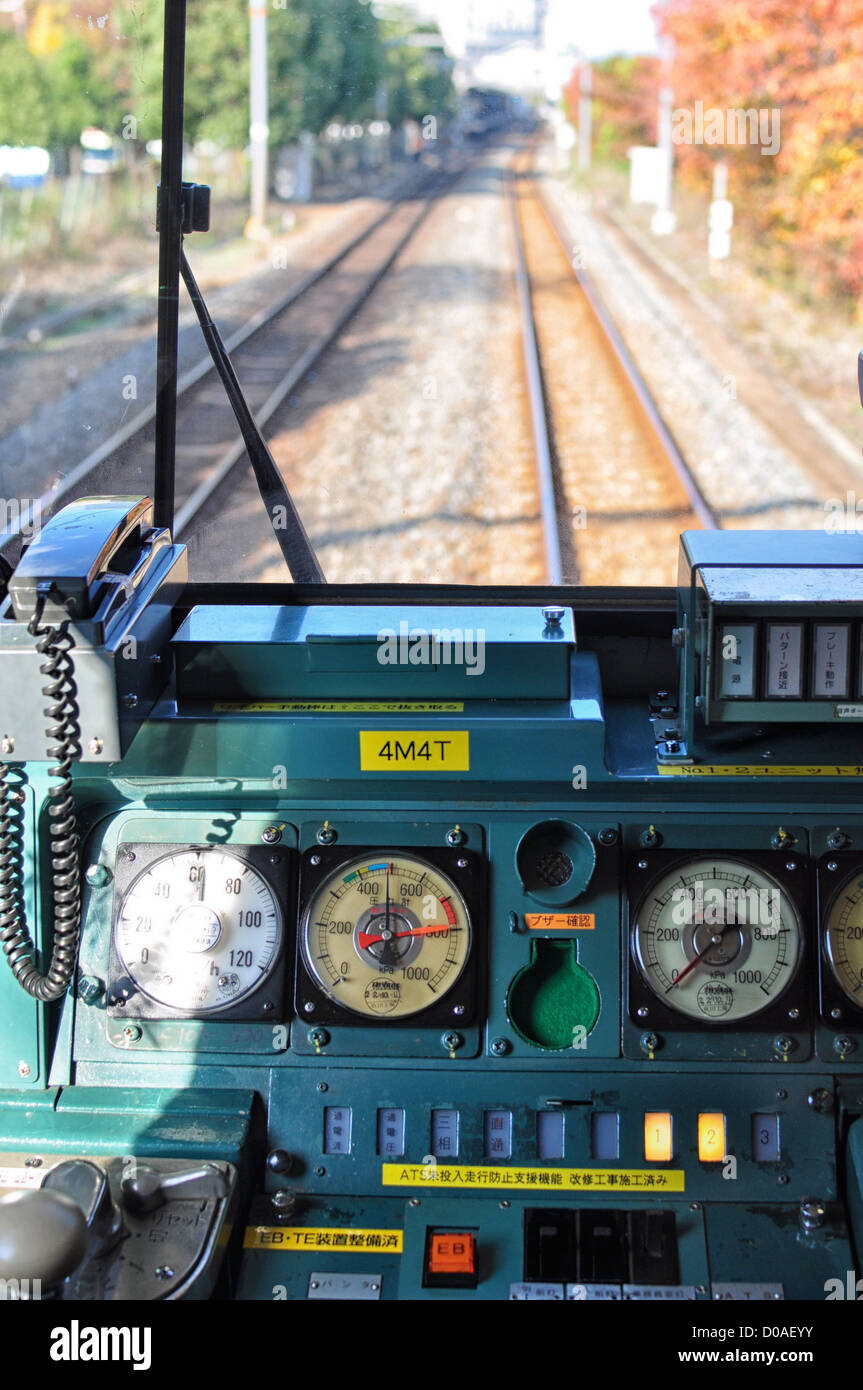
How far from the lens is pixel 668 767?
1.88 m

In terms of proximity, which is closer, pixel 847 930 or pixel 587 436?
pixel 847 930

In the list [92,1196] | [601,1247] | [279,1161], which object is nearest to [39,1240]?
[92,1196]

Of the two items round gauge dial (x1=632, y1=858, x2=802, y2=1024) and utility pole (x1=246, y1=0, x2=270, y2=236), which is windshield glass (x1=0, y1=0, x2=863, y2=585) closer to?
utility pole (x1=246, y1=0, x2=270, y2=236)

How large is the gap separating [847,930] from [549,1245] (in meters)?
0.66

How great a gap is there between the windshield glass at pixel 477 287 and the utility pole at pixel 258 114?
0.4 inches

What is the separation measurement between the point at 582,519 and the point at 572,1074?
139cm

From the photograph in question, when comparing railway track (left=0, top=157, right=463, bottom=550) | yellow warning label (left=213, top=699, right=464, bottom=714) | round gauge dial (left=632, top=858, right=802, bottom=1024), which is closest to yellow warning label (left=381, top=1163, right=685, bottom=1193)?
round gauge dial (left=632, top=858, right=802, bottom=1024)

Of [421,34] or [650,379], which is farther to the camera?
[650,379]

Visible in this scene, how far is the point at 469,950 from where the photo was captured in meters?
1.89

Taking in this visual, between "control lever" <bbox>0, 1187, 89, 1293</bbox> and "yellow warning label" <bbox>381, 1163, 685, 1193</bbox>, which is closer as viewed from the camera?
"control lever" <bbox>0, 1187, 89, 1293</bbox>

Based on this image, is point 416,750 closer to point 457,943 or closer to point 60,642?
point 457,943

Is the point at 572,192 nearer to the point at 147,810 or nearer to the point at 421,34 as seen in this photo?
the point at 421,34

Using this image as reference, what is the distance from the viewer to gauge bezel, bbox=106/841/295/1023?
191cm
